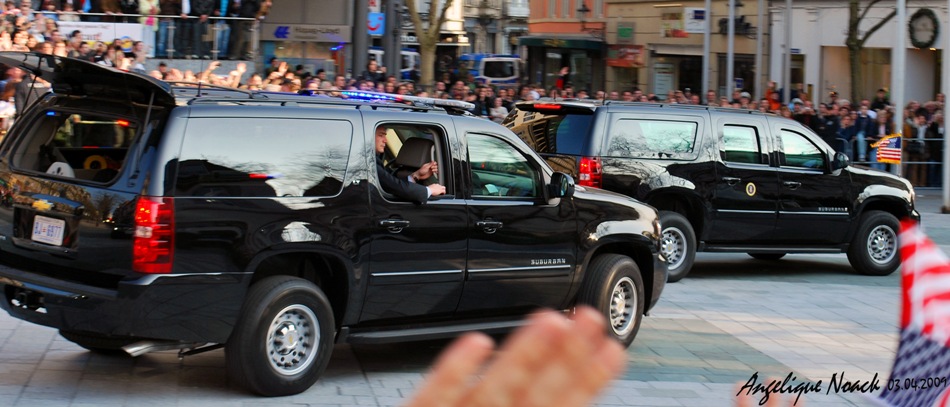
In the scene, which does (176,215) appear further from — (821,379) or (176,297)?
(821,379)

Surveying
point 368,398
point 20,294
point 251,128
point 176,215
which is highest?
point 251,128

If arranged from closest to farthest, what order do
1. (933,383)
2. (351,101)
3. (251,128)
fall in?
(933,383)
(251,128)
(351,101)

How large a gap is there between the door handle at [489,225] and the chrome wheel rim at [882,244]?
7.48m

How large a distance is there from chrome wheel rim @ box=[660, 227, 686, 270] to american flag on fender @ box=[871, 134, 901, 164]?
9.21 m

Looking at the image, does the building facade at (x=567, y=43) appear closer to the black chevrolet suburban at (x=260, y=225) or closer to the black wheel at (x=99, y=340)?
the black chevrolet suburban at (x=260, y=225)

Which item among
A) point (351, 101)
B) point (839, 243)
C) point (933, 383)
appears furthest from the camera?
point (839, 243)

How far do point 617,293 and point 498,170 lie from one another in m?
1.35

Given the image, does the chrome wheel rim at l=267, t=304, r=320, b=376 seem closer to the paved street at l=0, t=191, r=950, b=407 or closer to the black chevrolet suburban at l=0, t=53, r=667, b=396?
the black chevrolet suburban at l=0, t=53, r=667, b=396

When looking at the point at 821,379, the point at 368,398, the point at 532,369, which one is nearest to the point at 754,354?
the point at 821,379

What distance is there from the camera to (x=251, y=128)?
705cm

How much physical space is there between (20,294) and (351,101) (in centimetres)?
230

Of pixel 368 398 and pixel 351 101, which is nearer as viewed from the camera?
pixel 368 398

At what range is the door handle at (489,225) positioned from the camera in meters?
8.05

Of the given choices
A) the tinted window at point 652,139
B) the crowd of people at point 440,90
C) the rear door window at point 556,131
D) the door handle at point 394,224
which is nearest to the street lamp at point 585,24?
the crowd of people at point 440,90
